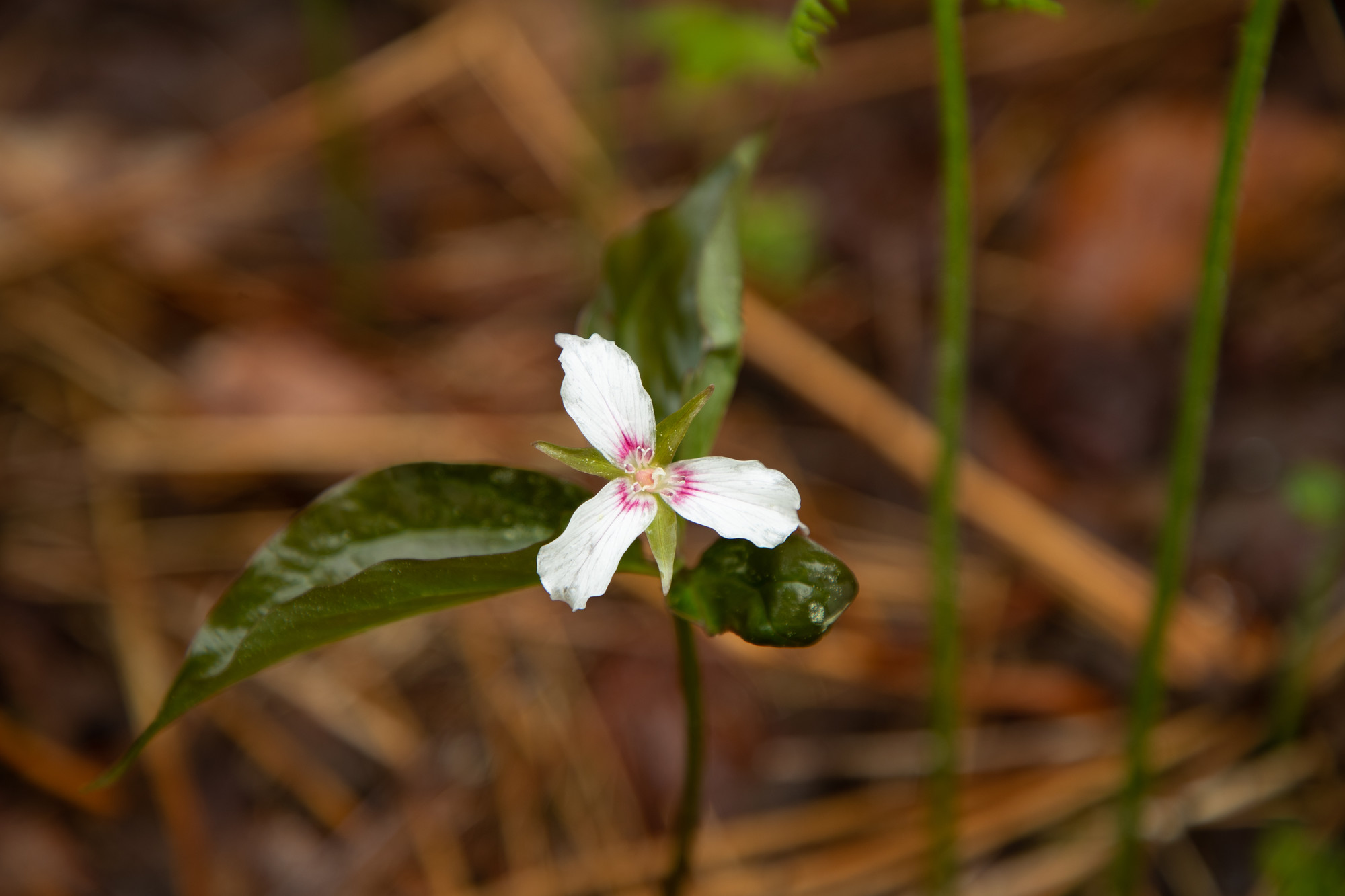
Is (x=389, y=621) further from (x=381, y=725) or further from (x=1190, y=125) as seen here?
(x=1190, y=125)

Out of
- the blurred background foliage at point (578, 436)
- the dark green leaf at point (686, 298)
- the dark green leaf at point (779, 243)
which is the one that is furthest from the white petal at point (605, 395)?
the dark green leaf at point (779, 243)

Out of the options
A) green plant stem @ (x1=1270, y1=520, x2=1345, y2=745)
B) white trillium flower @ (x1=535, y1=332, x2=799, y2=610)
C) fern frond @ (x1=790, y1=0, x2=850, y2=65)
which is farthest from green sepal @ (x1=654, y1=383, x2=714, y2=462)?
green plant stem @ (x1=1270, y1=520, x2=1345, y2=745)

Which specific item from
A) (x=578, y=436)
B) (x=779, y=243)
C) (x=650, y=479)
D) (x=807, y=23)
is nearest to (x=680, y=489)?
Answer: (x=650, y=479)

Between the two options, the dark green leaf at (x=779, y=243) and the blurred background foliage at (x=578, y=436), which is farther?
the dark green leaf at (x=779, y=243)

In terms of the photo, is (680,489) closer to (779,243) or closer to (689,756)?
(689,756)

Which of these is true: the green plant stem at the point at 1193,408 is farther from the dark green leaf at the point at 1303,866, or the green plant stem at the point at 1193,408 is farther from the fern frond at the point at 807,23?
the fern frond at the point at 807,23

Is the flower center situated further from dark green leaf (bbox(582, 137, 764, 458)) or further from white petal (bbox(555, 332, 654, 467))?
dark green leaf (bbox(582, 137, 764, 458))

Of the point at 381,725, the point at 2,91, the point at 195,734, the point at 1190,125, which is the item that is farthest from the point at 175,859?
the point at 1190,125
